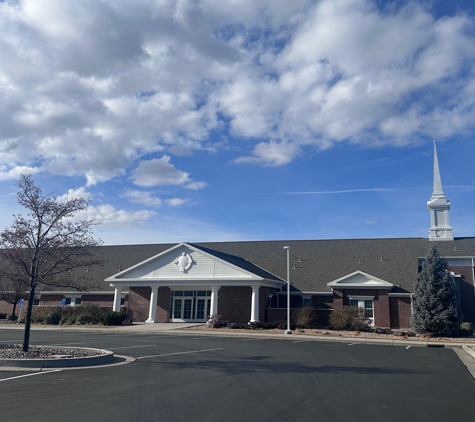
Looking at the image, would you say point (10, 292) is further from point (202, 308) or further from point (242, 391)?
point (242, 391)

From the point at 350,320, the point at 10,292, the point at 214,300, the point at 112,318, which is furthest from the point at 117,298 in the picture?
the point at 350,320

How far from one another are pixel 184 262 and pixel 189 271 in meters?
0.78

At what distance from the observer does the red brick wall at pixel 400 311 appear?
105 ft

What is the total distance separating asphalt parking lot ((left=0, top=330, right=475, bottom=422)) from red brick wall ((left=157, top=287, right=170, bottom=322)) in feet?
70.8

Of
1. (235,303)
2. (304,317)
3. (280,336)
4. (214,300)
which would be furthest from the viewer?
(235,303)

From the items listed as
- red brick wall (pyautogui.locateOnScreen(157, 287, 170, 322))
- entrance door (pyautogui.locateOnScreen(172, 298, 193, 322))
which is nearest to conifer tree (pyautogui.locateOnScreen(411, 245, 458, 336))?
entrance door (pyautogui.locateOnScreen(172, 298, 193, 322))

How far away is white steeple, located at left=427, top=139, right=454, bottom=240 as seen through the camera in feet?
131

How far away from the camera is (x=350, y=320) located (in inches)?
1153

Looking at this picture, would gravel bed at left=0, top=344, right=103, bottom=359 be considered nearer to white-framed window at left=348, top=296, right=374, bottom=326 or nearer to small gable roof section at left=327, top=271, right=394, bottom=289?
small gable roof section at left=327, top=271, right=394, bottom=289

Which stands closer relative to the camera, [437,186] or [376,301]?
[376,301]

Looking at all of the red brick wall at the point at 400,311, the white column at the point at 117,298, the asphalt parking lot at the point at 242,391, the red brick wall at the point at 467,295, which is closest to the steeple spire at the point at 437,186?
the red brick wall at the point at 467,295

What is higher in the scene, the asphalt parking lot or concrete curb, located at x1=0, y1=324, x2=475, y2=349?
concrete curb, located at x1=0, y1=324, x2=475, y2=349

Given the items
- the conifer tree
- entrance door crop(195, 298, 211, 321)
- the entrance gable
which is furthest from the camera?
entrance door crop(195, 298, 211, 321)

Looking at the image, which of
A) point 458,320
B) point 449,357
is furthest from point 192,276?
point 449,357
